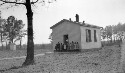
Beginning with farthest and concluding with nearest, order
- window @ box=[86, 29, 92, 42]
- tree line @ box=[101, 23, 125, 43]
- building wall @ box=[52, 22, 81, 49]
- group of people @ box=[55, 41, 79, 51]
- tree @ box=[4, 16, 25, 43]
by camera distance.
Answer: tree line @ box=[101, 23, 125, 43], tree @ box=[4, 16, 25, 43], window @ box=[86, 29, 92, 42], building wall @ box=[52, 22, 81, 49], group of people @ box=[55, 41, 79, 51]

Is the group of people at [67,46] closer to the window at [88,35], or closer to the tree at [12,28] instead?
the window at [88,35]

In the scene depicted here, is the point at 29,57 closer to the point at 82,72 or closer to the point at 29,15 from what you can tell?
the point at 29,15

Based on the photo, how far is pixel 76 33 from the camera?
23672mm

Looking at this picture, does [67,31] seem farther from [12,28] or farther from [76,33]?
[12,28]

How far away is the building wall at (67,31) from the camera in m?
23.7

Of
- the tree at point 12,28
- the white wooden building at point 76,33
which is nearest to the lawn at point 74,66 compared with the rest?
the white wooden building at point 76,33

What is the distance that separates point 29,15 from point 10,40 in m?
47.4

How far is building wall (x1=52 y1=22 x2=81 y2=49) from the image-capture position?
23.7 m

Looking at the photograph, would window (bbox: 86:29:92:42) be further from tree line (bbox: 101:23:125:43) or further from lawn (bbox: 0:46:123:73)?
tree line (bbox: 101:23:125:43)

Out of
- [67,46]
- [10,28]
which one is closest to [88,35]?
[67,46]

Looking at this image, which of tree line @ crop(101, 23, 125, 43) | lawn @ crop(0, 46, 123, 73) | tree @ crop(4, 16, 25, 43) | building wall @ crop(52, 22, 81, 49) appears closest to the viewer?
lawn @ crop(0, 46, 123, 73)

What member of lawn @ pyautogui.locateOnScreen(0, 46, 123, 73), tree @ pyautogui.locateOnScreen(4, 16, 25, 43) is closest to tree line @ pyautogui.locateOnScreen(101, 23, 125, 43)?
tree @ pyautogui.locateOnScreen(4, 16, 25, 43)

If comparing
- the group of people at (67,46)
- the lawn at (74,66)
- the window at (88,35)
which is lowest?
the lawn at (74,66)

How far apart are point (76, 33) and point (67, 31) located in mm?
1593
